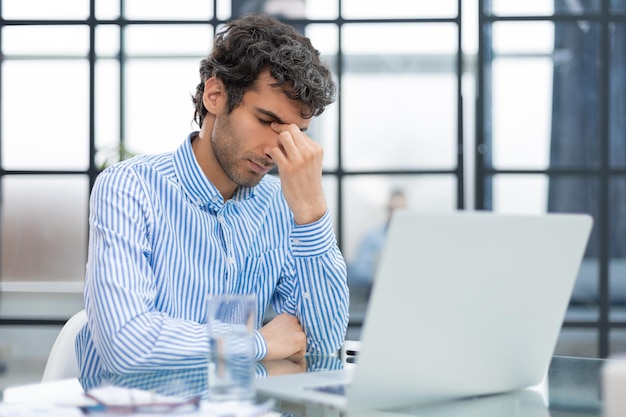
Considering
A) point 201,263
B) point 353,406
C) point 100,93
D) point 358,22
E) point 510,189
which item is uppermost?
point 358,22

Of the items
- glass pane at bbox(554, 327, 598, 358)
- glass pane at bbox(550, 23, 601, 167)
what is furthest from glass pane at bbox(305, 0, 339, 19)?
glass pane at bbox(554, 327, 598, 358)

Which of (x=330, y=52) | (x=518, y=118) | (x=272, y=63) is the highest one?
(x=330, y=52)

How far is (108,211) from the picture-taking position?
1656 mm

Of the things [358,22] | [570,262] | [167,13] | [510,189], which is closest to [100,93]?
[167,13]

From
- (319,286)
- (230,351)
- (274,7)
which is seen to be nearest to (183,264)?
(319,286)

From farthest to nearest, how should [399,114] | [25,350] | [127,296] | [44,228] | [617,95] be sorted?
[399,114], [44,228], [25,350], [617,95], [127,296]

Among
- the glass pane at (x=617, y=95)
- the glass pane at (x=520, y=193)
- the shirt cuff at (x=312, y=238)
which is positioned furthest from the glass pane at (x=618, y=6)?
the shirt cuff at (x=312, y=238)

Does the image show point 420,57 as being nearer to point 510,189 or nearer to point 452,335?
point 510,189

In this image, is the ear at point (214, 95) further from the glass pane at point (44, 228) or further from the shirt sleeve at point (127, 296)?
the glass pane at point (44, 228)

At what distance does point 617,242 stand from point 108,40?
246 centimetres

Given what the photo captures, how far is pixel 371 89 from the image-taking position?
13.5ft

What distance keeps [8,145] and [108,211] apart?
2.53 metres

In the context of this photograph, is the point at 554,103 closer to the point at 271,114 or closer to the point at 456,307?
the point at 271,114

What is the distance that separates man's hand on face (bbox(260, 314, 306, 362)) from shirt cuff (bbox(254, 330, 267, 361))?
15 mm
